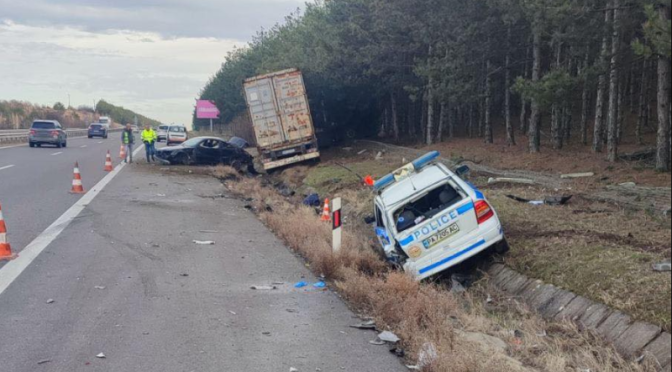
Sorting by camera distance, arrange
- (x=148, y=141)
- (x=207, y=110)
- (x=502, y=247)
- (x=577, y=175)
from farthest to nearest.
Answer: (x=207, y=110), (x=148, y=141), (x=577, y=175), (x=502, y=247)

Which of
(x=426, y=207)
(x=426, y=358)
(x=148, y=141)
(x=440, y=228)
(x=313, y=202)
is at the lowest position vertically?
(x=313, y=202)

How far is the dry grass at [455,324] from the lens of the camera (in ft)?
20.8

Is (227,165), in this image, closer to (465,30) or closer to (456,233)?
(465,30)

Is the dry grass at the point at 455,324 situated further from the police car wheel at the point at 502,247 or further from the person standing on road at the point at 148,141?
the person standing on road at the point at 148,141

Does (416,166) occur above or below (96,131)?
above

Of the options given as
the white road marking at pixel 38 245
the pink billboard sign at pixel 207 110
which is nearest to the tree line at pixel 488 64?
the white road marking at pixel 38 245

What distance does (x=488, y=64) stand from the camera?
26656 millimetres

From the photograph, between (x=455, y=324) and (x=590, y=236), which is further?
(x=590, y=236)

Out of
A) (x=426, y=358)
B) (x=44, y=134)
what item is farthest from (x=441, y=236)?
(x=44, y=134)

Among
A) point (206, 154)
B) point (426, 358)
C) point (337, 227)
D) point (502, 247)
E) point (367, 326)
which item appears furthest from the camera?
point (206, 154)

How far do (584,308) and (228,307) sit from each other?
4151 millimetres

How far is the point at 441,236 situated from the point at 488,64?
59.9 feet

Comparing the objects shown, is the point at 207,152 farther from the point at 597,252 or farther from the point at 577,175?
the point at 597,252

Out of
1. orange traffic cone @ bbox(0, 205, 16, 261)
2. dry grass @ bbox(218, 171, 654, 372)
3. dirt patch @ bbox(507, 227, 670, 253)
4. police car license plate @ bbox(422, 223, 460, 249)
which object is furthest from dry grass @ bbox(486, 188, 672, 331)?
orange traffic cone @ bbox(0, 205, 16, 261)
